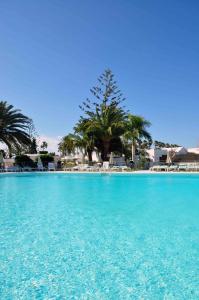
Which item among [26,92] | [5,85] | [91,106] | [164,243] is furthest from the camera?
[91,106]

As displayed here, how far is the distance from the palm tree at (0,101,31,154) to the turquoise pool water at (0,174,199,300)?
23190mm

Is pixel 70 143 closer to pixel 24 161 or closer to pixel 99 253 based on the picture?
pixel 24 161

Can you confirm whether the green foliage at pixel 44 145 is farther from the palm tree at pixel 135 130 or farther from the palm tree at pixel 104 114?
the palm tree at pixel 135 130

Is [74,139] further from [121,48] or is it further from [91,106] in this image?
[121,48]

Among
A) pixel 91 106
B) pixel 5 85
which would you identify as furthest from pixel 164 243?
pixel 91 106

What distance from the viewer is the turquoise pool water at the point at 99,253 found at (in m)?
3.10

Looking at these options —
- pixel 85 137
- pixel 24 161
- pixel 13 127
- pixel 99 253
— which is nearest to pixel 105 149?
pixel 85 137

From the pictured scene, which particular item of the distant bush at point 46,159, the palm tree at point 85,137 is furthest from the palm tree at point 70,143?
the distant bush at point 46,159

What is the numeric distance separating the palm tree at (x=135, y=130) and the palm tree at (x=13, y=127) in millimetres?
10137

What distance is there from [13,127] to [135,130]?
1222cm

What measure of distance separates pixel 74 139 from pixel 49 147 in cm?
4212

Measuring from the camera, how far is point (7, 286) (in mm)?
3178

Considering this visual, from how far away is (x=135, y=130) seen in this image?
2966 cm

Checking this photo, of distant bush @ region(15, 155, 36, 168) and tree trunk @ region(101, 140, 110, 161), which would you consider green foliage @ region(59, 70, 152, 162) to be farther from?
distant bush @ region(15, 155, 36, 168)
